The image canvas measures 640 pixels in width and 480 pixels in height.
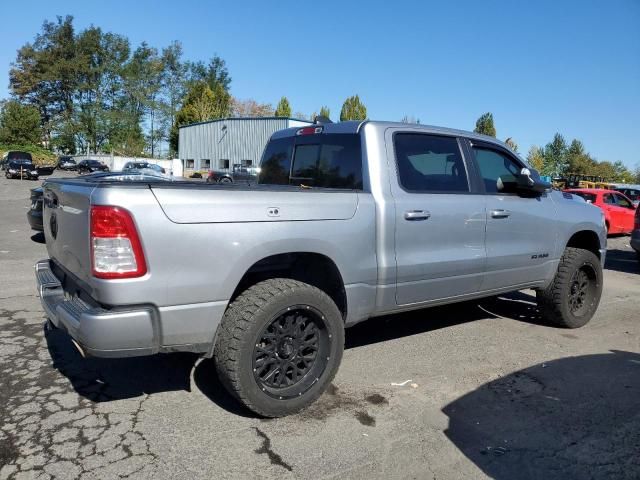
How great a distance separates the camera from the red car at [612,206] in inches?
581

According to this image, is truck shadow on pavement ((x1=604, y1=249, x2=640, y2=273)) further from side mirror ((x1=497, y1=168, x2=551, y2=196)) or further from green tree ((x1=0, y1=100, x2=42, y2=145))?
green tree ((x1=0, y1=100, x2=42, y2=145))

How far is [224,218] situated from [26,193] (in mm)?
22421

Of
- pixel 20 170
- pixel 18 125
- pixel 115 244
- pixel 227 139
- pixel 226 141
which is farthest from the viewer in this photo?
pixel 18 125

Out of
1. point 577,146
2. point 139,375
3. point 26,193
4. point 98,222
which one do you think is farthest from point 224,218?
point 577,146

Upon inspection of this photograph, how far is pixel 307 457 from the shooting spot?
9.28 ft

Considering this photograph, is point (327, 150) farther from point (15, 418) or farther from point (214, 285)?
point (15, 418)

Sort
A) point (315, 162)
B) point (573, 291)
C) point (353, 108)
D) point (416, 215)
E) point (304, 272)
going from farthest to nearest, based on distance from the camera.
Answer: point (353, 108) < point (573, 291) < point (315, 162) < point (416, 215) < point (304, 272)

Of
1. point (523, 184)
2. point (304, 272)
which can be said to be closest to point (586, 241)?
point (523, 184)

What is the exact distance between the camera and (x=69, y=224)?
3090mm

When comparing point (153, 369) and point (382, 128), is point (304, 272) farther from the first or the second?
point (153, 369)

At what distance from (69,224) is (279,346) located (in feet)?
4.94

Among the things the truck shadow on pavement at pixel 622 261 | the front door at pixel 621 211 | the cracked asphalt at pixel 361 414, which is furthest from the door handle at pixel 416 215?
the front door at pixel 621 211

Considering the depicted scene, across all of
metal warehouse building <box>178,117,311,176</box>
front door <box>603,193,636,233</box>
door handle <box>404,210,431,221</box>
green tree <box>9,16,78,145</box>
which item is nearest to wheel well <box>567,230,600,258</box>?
door handle <box>404,210,431,221</box>

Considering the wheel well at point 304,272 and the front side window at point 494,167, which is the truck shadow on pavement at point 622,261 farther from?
the wheel well at point 304,272
